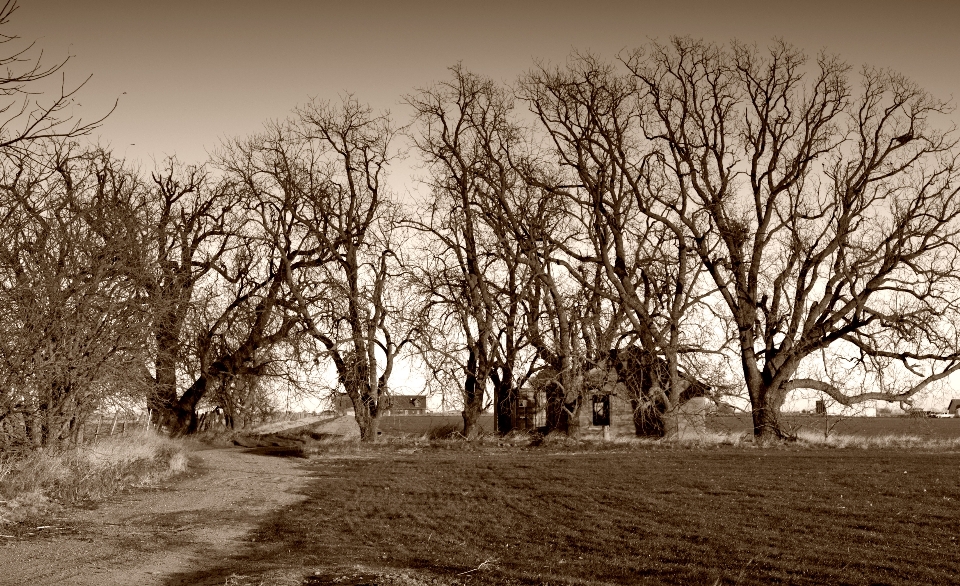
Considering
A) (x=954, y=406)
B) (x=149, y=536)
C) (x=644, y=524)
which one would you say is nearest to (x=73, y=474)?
(x=149, y=536)

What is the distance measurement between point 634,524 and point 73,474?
425 inches

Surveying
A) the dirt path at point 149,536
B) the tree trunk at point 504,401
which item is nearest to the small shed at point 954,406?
the tree trunk at point 504,401

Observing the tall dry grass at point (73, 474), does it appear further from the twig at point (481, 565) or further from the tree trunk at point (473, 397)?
the tree trunk at point (473, 397)

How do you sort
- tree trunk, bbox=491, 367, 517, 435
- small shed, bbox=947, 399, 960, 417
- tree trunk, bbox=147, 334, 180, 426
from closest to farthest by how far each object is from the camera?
tree trunk, bbox=147, 334, 180, 426 < small shed, bbox=947, 399, 960, 417 < tree trunk, bbox=491, 367, 517, 435

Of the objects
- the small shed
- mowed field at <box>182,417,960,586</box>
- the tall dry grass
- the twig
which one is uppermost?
the small shed

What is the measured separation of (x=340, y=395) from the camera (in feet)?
116

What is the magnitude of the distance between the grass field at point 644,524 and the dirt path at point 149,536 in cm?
75

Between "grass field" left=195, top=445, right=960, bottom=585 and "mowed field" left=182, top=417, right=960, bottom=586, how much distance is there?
34 mm

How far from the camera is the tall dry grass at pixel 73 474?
14164 millimetres

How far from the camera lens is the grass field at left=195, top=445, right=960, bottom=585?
388 inches

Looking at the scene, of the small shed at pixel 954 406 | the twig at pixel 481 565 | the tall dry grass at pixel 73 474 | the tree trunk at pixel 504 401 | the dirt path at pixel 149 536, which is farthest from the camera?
the tree trunk at pixel 504 401

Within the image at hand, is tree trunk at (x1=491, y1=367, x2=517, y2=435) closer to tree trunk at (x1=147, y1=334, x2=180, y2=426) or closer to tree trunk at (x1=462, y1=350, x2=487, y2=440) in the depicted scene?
tree trunk at (x1=462, y1=350, x2=487, y2=440)

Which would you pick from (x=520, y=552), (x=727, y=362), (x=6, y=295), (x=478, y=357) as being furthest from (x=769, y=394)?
(x=6, y=295)

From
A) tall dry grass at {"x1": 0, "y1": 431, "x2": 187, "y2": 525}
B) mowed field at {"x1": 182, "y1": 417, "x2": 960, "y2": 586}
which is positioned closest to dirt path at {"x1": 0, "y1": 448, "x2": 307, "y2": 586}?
tall dry grass at {"x1": 0, "y1": 431, "x2": 187, "y2": 525}
